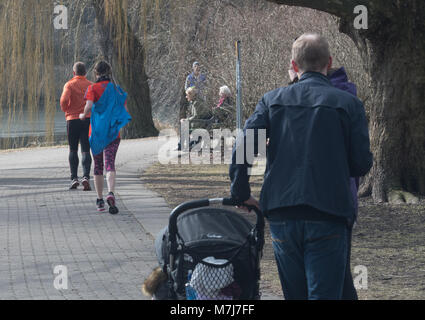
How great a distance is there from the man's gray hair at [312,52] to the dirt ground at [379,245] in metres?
2.52

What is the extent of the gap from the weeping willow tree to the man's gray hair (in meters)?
8.69

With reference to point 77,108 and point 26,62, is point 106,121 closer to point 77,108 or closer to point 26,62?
point 77,108

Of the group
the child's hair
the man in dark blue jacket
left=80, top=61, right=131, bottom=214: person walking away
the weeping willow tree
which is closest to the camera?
the man in dark blue jacket

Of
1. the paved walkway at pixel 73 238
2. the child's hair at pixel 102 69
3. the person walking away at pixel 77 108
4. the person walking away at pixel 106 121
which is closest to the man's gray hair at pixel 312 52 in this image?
the paved walkway at pixel 73 238

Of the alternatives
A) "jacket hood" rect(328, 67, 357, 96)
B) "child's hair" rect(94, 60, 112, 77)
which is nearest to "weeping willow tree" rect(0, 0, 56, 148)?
"child's hair" rect(94, 60, 112, 77)

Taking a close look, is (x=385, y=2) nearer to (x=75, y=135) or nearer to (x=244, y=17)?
(x=75, y=135)

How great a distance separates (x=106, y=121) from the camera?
383 inches

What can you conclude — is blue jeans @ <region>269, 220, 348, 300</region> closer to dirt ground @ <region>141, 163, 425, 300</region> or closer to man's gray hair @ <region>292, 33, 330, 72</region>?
man's gray hair @ <region>292, 33, 330, 72</region>

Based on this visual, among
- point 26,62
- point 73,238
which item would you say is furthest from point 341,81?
point 26,62

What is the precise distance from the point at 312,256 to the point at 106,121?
242 inches

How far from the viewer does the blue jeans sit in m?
3.91

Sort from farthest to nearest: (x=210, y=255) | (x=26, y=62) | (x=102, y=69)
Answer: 1. (x=26, y=62)
2. (x=102, y=69)
3. (x=210, y=255)

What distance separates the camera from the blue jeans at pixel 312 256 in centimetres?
391

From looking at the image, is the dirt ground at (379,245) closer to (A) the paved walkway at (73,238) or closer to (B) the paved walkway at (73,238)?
(B) the paved walkway at (73,238)
